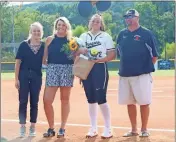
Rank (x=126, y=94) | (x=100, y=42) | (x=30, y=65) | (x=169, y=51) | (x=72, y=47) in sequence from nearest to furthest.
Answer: (x=72, y=47)
(x=100, y=42)
(x=126, y=94)
(x=30, y=65)
(x=169, y=51)

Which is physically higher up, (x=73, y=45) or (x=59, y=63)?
(x=73, y=45)

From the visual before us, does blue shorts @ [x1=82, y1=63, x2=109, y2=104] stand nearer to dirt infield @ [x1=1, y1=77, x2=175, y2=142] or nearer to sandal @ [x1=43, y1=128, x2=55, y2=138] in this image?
dirt infield @ [x1=1, y1=77, x2=175, y2=142]

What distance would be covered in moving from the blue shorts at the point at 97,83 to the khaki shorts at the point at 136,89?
1.01ft

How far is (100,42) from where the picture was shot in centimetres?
645

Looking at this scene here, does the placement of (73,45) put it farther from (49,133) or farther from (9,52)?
(9,52)

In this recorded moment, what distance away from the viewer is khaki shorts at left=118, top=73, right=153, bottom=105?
21.2 feet

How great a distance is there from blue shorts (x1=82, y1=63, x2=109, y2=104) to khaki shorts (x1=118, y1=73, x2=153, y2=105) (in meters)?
0.31

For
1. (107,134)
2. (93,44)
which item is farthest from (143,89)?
(93,44)

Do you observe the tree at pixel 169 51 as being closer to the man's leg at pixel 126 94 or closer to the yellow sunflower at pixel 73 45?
the man's leg at pixel 126 94

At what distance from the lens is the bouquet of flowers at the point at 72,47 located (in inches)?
250

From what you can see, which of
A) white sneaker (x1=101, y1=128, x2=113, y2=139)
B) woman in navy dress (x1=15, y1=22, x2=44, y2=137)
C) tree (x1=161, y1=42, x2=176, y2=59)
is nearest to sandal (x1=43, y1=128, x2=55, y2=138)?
woman in navy dress (x1=15, y1=22, x2=44, y2=137)

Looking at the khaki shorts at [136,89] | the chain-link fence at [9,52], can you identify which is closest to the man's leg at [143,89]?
the khaki shorts at [136,89]

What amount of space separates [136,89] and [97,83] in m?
0.59

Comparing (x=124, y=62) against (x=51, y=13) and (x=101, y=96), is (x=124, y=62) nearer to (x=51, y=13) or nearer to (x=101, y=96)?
(x=101, y=96)
